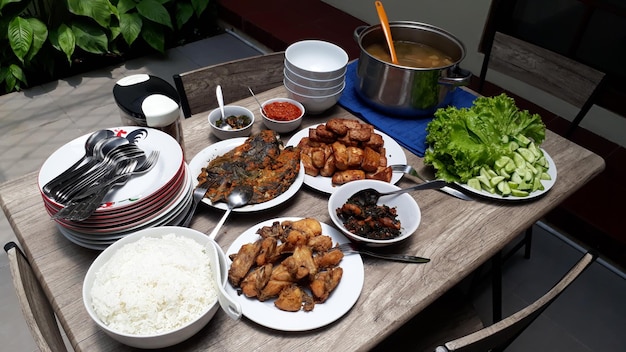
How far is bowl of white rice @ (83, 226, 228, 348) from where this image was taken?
1005 mm

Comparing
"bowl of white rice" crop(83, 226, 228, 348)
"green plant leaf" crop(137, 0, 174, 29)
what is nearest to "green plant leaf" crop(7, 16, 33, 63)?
"green plant leaf" crop(137, 0, 174, 29)

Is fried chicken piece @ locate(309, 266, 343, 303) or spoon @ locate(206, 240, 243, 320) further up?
spoon @ locate(206, 240, 243, 320)

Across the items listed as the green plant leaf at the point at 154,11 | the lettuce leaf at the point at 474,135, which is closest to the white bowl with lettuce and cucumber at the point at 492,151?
the lettuce leaf at the point at 474,135

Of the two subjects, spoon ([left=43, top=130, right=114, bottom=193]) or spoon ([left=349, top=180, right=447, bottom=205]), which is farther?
spoon ([left=349, top=180, right=447, bottom=205])

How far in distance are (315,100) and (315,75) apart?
0.34ft

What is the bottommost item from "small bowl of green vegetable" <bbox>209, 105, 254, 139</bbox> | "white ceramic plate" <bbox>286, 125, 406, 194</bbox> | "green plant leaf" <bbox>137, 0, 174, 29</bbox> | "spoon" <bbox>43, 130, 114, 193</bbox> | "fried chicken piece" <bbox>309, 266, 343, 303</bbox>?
"green plant leaf" <bbox>137, 0, 174, 29</bbox>

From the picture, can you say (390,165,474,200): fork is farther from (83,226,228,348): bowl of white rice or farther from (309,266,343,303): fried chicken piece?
(83,226,228,348): bowl of white rice

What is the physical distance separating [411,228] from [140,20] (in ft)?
11.6

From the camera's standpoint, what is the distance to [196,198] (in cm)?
138

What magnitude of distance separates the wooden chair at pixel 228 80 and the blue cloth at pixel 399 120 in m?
0.39

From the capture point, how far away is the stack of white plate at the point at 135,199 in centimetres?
120

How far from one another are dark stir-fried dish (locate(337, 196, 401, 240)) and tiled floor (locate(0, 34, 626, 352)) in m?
1.23

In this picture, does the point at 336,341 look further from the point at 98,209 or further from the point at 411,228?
the point at 98,209

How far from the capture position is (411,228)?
1.36m
